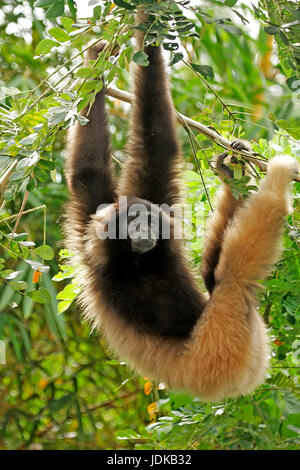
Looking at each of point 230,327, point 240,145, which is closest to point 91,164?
point 240,145

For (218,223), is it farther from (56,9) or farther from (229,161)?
(56,9)

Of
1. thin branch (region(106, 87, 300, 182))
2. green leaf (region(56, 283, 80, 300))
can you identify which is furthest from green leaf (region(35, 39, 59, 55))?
green leaf (region(56, 283, 80, 300))

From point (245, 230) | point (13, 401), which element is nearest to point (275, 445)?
point (245, 230)

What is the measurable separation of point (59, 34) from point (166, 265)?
4.45 ft

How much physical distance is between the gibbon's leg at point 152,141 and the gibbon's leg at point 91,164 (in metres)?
0.11

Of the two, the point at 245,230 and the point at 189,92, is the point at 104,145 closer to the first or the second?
the point at 245,230

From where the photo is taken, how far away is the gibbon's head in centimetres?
284

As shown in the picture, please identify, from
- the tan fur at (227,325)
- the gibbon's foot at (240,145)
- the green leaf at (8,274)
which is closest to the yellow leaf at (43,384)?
the tan fur at (227,325)

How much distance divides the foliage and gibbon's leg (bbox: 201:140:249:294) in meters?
0.12

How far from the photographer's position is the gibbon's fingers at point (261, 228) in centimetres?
261

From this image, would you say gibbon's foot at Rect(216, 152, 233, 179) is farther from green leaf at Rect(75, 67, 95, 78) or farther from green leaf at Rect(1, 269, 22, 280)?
green leaf at Rect(1, 269, 22, 280)

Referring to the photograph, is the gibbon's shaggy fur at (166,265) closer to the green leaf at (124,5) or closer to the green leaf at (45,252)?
the green leaf at (45,252)

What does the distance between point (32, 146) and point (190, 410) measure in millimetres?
2085

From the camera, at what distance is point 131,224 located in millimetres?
2891
